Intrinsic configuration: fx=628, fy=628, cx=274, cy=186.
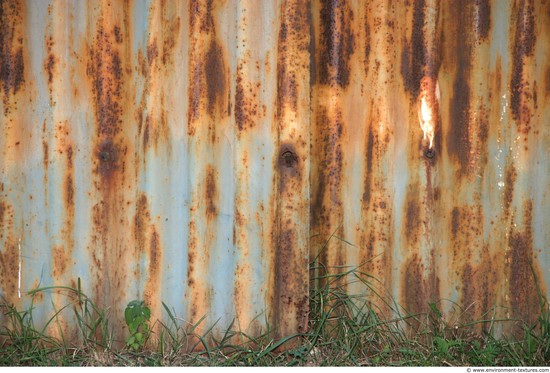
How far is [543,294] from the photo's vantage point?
259cm

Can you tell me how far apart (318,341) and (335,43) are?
1.22m


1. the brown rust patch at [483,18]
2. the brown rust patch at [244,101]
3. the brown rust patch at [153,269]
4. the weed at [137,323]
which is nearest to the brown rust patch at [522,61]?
the brown rust patch at [483,18]

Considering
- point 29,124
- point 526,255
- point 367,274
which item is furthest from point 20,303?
point 526,255

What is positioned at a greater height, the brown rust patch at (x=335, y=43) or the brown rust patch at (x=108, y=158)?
the brown rust patch at (x=335, y=43)

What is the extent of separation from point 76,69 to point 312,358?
1.49 metres

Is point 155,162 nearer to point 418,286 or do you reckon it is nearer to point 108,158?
point 108,158

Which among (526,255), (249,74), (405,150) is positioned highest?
(249,74)

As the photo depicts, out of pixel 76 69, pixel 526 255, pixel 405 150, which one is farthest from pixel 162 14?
pixel 526 255

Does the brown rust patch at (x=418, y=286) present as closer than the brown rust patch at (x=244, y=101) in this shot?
No

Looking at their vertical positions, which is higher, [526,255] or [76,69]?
[76,69]

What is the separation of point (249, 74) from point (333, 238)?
2.48 ft

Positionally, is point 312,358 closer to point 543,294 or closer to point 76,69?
point 543,294

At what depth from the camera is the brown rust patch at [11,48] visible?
8.22 ft

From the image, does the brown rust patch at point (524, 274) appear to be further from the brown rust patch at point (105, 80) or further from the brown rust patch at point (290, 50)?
the brown rust patch at point (105, 80)
